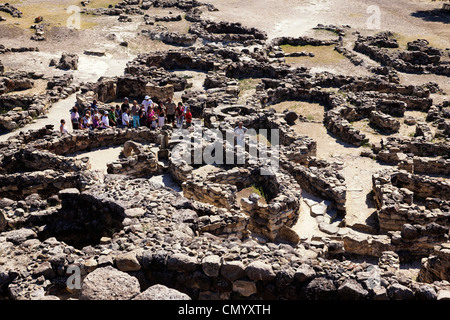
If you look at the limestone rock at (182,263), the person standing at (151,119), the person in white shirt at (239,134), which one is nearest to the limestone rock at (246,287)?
the limestone rock at (182,263)

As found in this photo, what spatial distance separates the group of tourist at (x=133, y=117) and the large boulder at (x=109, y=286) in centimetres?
1405

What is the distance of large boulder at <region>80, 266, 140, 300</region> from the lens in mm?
9578

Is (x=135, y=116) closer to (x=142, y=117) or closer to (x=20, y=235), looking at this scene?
(x=142, y=117)

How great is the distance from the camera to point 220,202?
667 inches

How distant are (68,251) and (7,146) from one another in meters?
11.2

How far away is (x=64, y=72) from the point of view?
33125mm

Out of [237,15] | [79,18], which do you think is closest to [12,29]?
[79,18]

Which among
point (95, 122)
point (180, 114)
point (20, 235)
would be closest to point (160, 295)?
point (20, 235)

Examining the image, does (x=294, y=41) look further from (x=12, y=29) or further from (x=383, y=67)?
(x=12, y=29)

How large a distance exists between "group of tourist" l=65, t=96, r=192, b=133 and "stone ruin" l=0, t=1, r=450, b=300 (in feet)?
3.92

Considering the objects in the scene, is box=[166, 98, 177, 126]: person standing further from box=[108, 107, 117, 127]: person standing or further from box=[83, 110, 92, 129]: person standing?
box=[83, 110, 92, 129]: person standing

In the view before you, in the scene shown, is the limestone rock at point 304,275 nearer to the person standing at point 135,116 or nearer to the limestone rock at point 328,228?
the limestone rock at point 328,228

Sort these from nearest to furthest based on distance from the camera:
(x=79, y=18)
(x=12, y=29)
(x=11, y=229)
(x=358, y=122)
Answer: (x=11, y=229) → (x=358, y=122) → (x=12, y=29) → (x=79, y=18)

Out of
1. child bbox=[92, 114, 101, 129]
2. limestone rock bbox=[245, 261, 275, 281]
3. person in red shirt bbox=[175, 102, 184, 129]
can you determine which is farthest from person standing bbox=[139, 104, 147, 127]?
limestone rock bbox=[245, 261, 275, 281]
